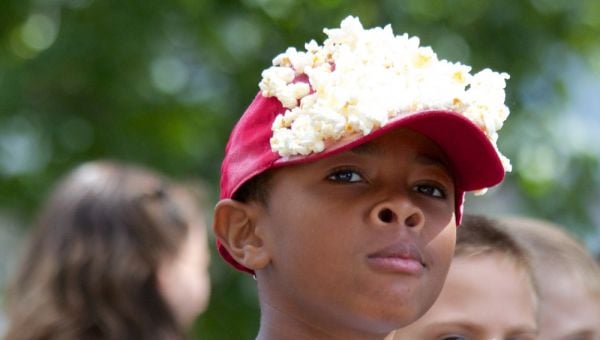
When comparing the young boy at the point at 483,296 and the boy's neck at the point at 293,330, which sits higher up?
the young boy at the point at 483,296

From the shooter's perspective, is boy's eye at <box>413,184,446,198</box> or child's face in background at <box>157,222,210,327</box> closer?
boy's eye at <box>413,184,446,198</box>

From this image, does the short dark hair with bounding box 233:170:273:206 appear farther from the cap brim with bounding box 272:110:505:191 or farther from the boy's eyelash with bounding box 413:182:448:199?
the boy's eyelash with bounding box 413:182:448:199

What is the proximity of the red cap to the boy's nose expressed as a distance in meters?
0.14

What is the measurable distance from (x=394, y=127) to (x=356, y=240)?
246 millimetres

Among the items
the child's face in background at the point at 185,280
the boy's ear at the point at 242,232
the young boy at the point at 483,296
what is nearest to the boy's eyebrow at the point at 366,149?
the boy's ear at the point at 242,232

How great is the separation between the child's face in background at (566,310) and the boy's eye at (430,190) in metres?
1.54

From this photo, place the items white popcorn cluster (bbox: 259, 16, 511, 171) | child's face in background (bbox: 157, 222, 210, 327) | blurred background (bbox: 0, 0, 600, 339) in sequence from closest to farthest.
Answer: white popcorn cluster (bbox: 259, 16, 511, 171), child's face in background (bbox: 157, 222, 210, 327), blurred background (bbox: 0, 0, 600, 339)

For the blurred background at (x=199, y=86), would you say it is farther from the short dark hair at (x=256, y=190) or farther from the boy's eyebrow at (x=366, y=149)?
the boy's eyebrow at (x=366, y=149)

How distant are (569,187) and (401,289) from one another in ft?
15.6

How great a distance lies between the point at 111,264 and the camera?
185 inches

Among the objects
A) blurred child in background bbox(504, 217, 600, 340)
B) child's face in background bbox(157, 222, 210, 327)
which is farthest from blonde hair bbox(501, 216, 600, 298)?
child's face in background bbox(157, 222, 210, 327)

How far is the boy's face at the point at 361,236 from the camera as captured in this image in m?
3.20

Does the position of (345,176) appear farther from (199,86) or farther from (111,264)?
(199,86)

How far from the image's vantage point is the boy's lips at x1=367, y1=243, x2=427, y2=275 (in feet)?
10.5
